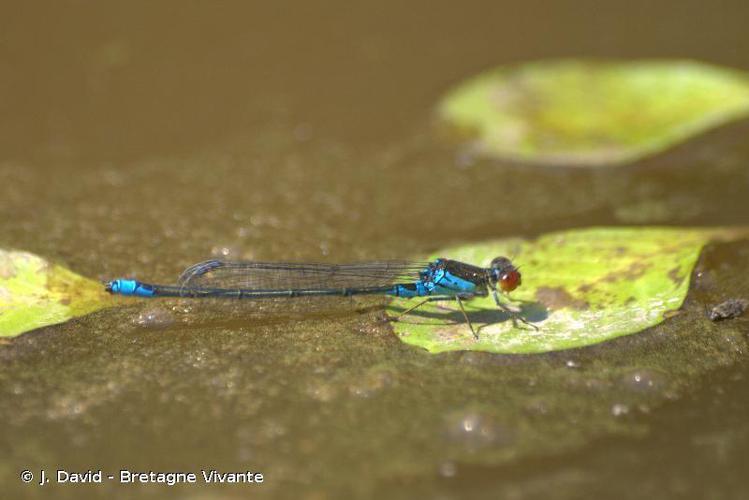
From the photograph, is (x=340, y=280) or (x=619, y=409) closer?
(x=619, y=409)

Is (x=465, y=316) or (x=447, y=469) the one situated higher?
(x=465, y=316)

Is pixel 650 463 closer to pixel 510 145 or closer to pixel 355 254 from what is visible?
pixel 355 254

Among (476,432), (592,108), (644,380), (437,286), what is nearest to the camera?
(476,432)

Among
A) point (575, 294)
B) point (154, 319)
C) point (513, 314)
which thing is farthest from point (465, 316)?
point (154, 319)

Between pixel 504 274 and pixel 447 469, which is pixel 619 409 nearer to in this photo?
pixel 447 469

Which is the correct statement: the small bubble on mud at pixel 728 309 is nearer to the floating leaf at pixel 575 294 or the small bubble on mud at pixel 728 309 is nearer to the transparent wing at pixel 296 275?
the floating leaf at pixel 575 294

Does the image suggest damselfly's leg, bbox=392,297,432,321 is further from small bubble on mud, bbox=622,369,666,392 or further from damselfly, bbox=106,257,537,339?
small bubble on mud, bbox=622,369,666,392

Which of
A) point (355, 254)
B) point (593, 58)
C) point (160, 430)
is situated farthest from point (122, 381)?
point (593, 58)

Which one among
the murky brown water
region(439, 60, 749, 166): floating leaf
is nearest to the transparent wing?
the murky brown water

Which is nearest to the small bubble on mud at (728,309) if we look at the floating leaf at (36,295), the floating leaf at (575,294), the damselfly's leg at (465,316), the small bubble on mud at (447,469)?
the floating leaf at (575,294)
